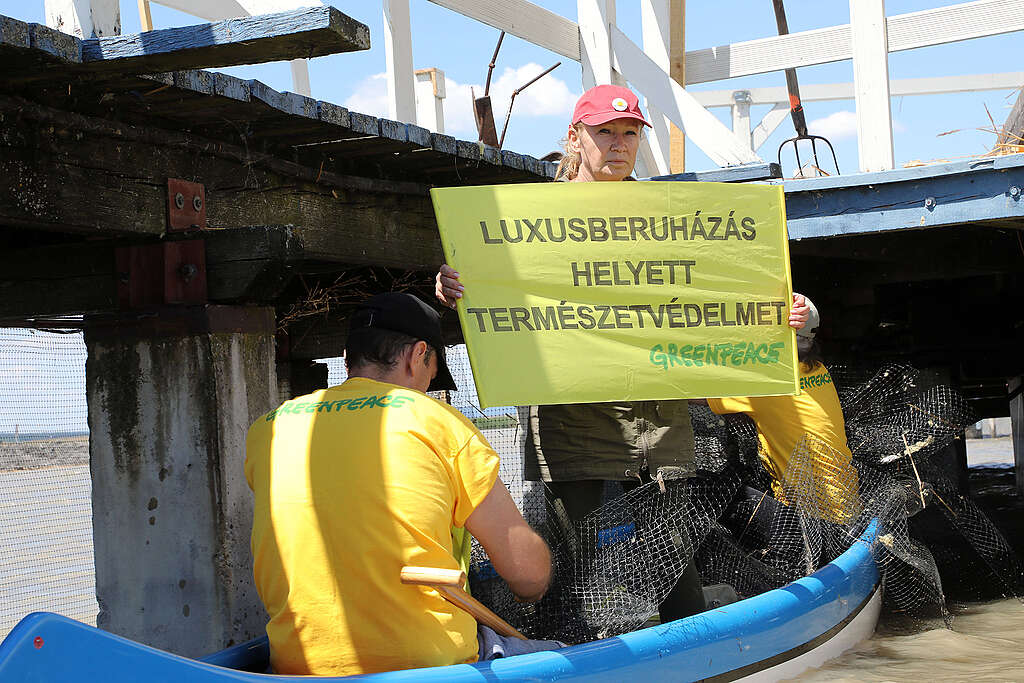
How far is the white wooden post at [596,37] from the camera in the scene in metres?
6.09

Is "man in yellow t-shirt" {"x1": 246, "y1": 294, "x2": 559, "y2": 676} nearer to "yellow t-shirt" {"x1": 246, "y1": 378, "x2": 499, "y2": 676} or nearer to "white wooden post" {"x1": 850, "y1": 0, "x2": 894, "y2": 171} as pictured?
"yellow t-shirt" {"x1": 246, "y1": 378, "x2": 499, "y2": 676}

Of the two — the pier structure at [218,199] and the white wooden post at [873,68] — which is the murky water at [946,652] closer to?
the pier structure at [218,199]

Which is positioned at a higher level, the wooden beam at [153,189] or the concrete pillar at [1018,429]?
the wooden beam at [153,189]

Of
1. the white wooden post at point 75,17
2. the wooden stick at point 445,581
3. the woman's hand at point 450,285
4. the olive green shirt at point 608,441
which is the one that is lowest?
the wooden stick at point 445,581

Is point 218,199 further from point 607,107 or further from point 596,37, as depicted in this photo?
point 596,37

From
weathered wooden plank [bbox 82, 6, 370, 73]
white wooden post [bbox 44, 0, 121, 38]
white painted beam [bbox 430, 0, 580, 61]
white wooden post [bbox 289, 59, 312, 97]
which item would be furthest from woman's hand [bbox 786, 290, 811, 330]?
white wooden post [bbox 289, 59, 312, 97]

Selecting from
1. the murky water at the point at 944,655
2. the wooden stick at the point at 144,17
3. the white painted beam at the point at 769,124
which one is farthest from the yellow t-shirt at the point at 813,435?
the white painted beam at the point at 769,124

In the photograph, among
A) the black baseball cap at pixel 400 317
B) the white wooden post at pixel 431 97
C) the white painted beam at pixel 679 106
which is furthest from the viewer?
the white wooden post at pixel 431 97

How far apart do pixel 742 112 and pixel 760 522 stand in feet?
35.0

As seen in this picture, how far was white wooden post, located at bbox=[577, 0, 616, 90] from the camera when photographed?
609 centimetres

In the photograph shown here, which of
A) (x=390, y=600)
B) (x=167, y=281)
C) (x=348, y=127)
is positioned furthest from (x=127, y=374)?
(x=390, y=600)

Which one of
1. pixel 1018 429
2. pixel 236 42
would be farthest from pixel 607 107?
pixel 1018 429

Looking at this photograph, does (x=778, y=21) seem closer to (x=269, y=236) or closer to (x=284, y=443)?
(x=269, y=236)

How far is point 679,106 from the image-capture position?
6.01 metres
